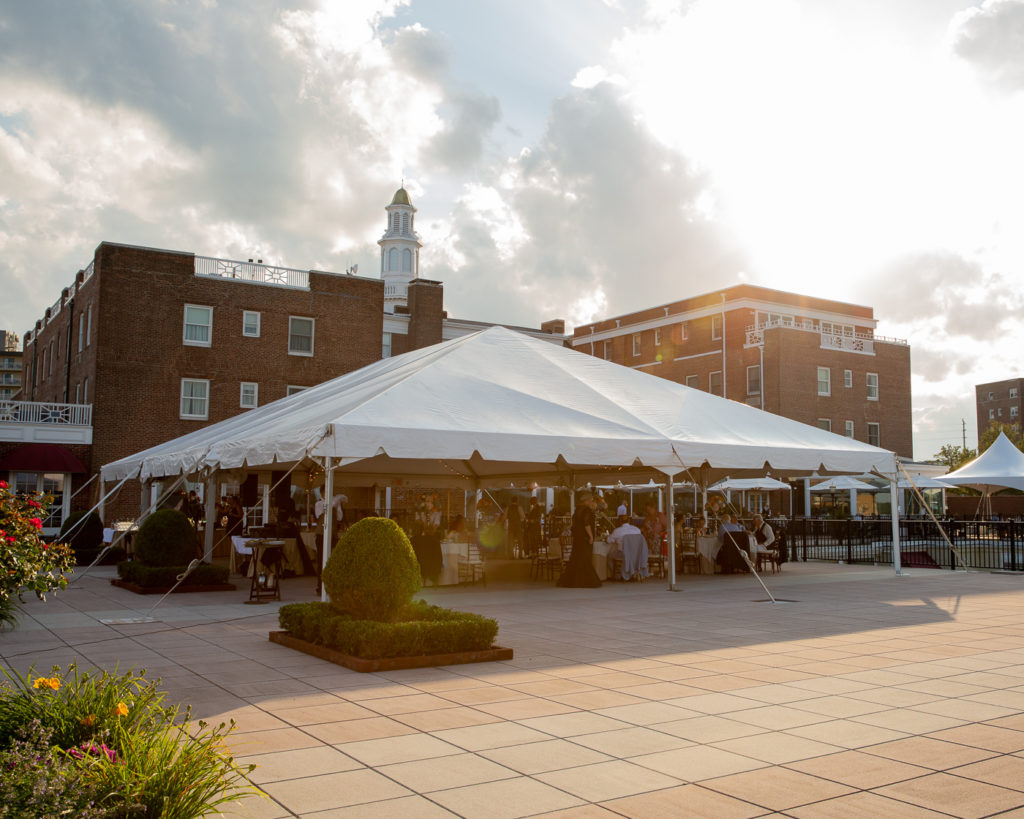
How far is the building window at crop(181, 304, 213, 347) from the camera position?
3325 centimetres

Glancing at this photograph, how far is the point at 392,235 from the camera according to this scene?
2544 inches

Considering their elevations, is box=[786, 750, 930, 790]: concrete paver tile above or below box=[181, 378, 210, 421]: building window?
below

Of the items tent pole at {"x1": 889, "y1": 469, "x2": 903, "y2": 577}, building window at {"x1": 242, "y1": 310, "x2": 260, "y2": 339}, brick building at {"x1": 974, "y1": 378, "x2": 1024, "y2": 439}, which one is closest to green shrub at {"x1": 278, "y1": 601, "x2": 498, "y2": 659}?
tent pole at {"x1": 889, "y1": 469, "x2": 903, "y2": 577}

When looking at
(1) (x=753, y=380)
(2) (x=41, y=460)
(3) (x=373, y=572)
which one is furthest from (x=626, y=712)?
(1) (x=753, y=380)

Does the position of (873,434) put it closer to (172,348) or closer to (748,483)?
(748,483)

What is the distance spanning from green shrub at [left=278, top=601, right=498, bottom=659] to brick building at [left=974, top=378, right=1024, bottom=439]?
129m

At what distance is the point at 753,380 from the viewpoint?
4931 cm

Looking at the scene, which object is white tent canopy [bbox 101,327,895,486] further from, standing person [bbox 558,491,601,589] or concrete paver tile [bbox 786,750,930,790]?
concrete paver tile [bbox 786,750,930,790]

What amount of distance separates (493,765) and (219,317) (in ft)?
103

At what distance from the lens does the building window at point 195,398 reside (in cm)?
3297

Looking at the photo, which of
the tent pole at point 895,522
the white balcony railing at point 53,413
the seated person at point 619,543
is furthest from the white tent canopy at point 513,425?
the white balcony railing at point 53,413

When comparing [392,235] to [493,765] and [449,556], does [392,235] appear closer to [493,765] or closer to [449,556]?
[449,556]

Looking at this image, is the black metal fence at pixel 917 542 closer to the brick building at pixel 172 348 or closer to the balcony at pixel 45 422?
the brick building at pixel 172 348

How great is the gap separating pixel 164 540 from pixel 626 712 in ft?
38.0
